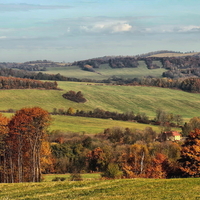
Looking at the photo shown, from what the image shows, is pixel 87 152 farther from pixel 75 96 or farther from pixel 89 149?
pixel 75 96

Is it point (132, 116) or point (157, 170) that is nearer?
point (157, 170)

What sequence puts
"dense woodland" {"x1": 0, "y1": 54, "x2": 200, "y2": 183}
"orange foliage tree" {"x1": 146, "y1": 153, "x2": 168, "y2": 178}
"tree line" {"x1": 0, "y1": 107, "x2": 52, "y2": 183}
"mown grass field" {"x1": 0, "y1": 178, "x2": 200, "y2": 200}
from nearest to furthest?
"mown grass field" {"x1": 0, "y1": 178, "x2": 200, "y2": 200}
"tree line" {"x1": 0, "y1": 107, "x2": 52, "y2": 183}
"dense woodland" {"x1": 0, "y1": 54, "x2": 200, "y2": 183}
"orange foliage tree" {"x1": 146, "y1": 153, "x2": 168, "y2": 178}

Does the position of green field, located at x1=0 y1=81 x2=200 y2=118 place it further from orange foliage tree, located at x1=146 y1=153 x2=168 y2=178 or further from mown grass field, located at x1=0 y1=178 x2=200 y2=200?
mown grass field, located at x1=0 y1=178 x2=200 y2=200

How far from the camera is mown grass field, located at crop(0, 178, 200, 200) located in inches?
745

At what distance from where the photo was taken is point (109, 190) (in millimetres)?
21328

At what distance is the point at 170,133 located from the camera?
331 feet

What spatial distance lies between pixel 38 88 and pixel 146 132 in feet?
272

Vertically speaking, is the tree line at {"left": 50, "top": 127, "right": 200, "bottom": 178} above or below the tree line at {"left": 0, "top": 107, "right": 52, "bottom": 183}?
below

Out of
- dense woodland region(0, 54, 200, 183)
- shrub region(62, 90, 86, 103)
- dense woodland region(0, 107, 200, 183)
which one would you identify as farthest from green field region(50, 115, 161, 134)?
shrub region(62, 90, 86, 103)

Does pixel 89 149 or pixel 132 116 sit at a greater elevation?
pixel 132 116

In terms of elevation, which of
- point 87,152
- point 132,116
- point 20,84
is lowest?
point 87,152

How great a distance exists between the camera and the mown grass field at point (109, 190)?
18922 mm

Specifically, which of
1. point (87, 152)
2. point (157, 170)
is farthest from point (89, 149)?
point (157, 170)

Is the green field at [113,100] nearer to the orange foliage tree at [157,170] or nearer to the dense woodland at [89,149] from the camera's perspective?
the dense woodland at [89,149]
